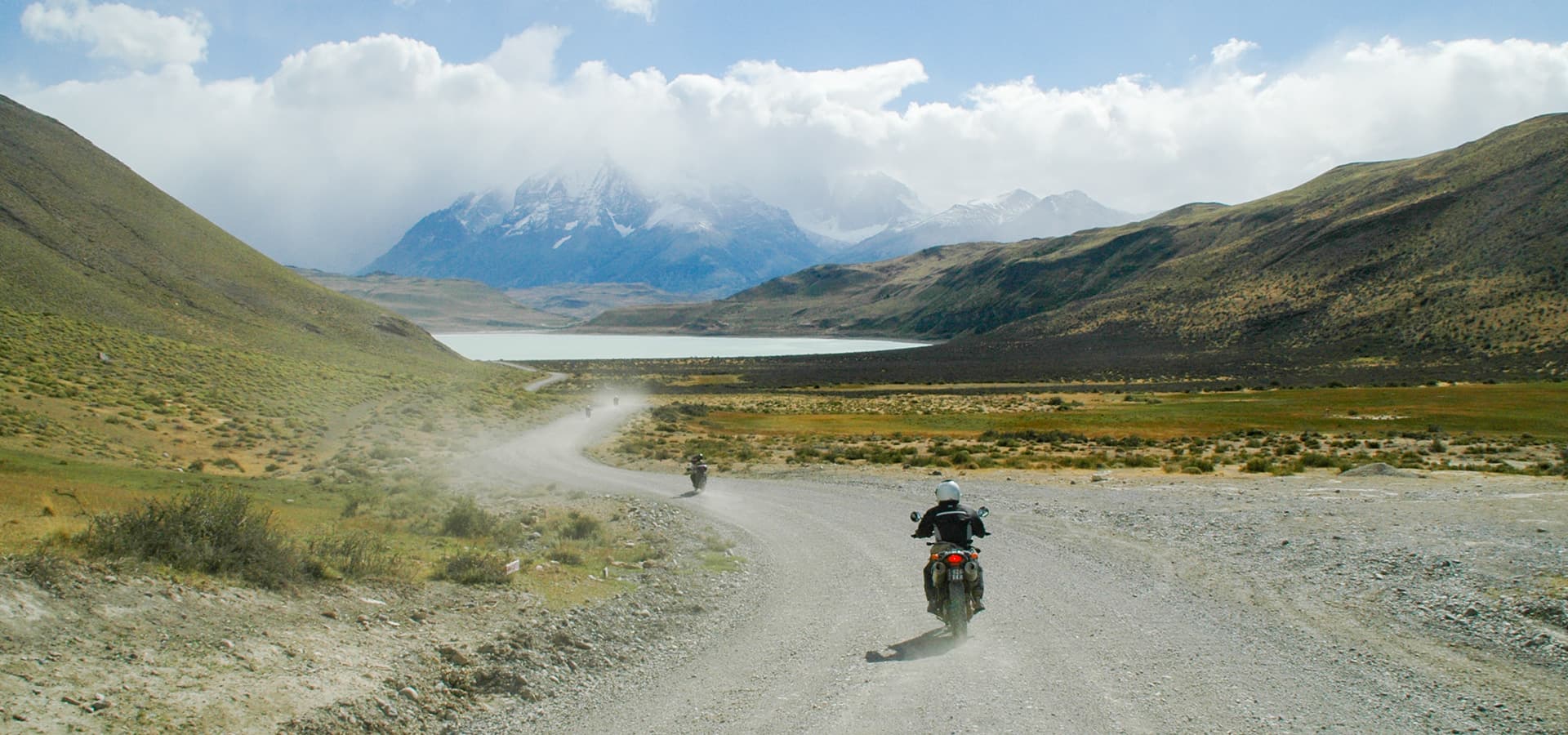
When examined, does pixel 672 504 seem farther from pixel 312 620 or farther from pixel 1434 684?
pixel 1434 684

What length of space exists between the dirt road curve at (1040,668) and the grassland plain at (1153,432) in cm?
1996

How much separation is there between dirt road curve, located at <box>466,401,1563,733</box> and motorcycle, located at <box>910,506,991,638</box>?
10.0 inches

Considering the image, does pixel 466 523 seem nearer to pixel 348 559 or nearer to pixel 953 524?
pixel 348 559

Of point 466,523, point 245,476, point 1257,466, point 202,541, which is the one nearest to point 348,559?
point 202,541

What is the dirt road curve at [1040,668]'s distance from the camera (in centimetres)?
714

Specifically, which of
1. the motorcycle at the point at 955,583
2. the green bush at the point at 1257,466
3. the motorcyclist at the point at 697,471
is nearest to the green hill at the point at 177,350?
the motorcyclist at the point at 697,471

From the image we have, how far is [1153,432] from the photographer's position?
4622 centimetres

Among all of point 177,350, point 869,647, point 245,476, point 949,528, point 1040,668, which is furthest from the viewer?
point 177,350

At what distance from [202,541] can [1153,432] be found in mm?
45021

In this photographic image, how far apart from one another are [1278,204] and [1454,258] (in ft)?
244

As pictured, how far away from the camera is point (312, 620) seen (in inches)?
335

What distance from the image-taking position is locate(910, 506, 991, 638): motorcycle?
943 centimetres

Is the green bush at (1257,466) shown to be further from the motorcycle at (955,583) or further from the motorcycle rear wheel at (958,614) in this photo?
the motorcycle rear wheel at (958,614)

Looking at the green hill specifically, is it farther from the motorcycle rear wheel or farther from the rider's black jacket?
the motorcycle rear wheel
